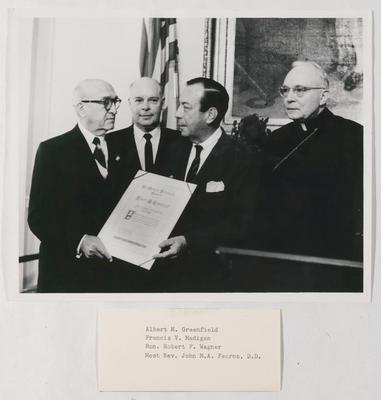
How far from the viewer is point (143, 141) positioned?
21.8 inches

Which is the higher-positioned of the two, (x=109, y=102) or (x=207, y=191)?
(x=109, y=102)

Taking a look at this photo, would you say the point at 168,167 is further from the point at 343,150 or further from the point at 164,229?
the point at 343,150

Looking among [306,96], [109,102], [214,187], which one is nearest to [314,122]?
[306,96]

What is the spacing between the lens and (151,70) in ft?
1.80

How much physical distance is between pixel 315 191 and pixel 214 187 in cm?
12

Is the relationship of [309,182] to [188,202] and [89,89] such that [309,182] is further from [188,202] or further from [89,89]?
[89,89]

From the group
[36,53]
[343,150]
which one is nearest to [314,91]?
[343,150]

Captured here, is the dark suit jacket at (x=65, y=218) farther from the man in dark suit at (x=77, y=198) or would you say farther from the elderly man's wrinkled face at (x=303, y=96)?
the elderly man's wrinkled face at (x=303, y=96)

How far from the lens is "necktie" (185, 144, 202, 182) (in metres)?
0.55
